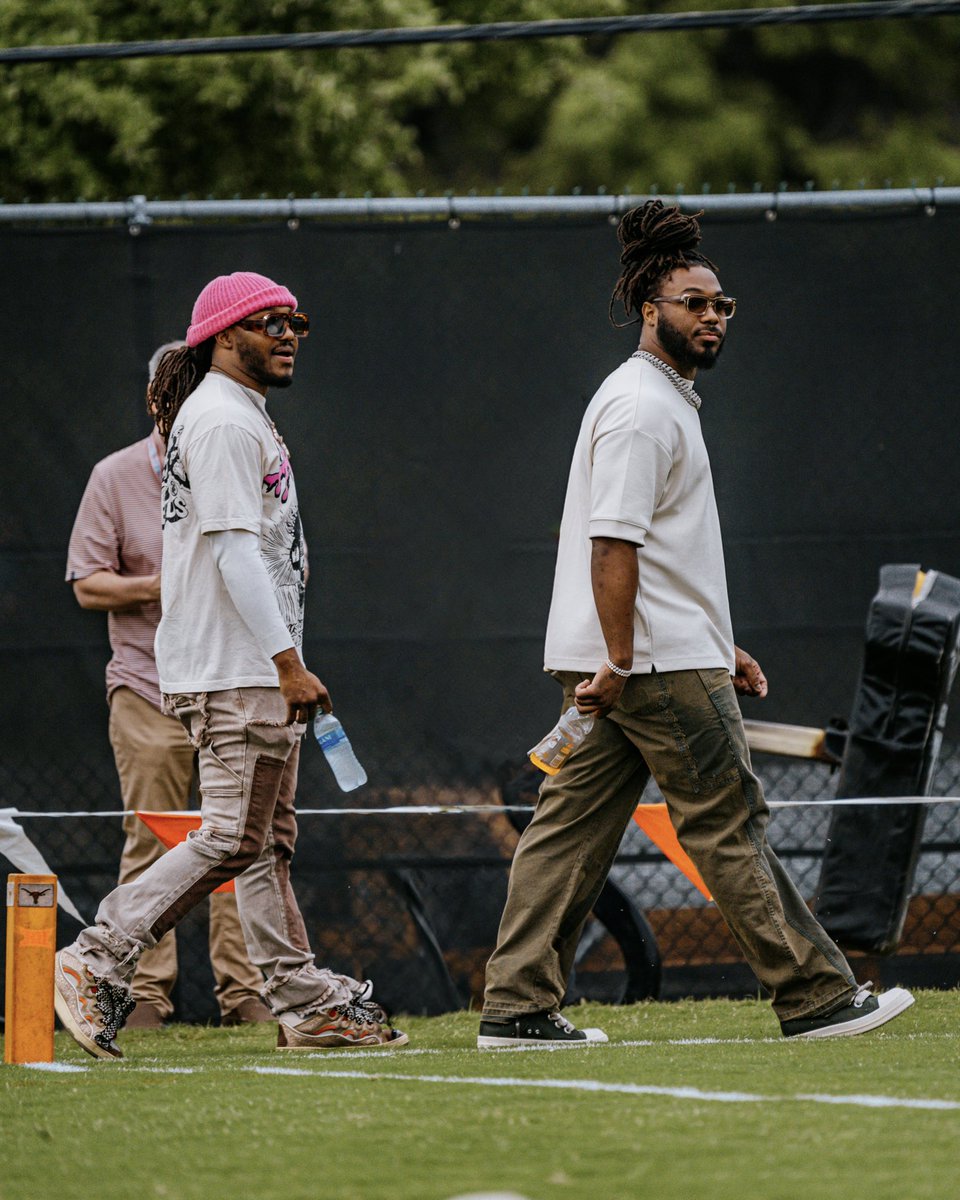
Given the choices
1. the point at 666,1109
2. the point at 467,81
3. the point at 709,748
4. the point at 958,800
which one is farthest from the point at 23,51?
the point at 467,81

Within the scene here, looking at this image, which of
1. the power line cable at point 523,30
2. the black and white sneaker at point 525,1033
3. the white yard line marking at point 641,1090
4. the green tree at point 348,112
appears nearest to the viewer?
the white yard line marking at point 641,1090

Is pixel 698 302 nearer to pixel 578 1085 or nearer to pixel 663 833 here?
pixel 663 833

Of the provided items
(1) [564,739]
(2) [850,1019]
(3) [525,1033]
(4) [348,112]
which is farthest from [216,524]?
(4) [348,112]

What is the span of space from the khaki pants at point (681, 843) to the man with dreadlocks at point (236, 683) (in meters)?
0.57

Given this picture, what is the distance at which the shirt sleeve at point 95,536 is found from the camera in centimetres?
604

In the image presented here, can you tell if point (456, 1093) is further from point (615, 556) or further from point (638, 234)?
point (638, 234)

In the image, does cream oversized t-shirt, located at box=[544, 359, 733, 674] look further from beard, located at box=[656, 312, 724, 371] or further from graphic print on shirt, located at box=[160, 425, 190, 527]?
graphic print on shirt, located at box=[160, 425, 190, 527]

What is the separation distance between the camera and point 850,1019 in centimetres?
475

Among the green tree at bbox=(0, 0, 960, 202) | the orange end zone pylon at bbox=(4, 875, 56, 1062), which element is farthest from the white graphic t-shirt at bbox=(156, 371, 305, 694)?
the green tree at bbox=(0, 0, 960, 202)

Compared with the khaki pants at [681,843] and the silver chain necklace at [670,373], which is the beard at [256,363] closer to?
the silver chain necklace at [670,373]

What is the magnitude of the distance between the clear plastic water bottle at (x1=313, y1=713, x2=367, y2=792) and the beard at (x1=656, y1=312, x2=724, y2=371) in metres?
1.28

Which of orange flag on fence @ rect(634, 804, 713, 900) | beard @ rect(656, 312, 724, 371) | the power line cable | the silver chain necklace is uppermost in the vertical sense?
the power line cable

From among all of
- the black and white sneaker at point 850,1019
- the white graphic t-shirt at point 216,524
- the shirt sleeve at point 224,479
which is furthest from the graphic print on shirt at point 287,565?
the black and white sneaker at point 850,1019

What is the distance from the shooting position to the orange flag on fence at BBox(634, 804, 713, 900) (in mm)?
5777
